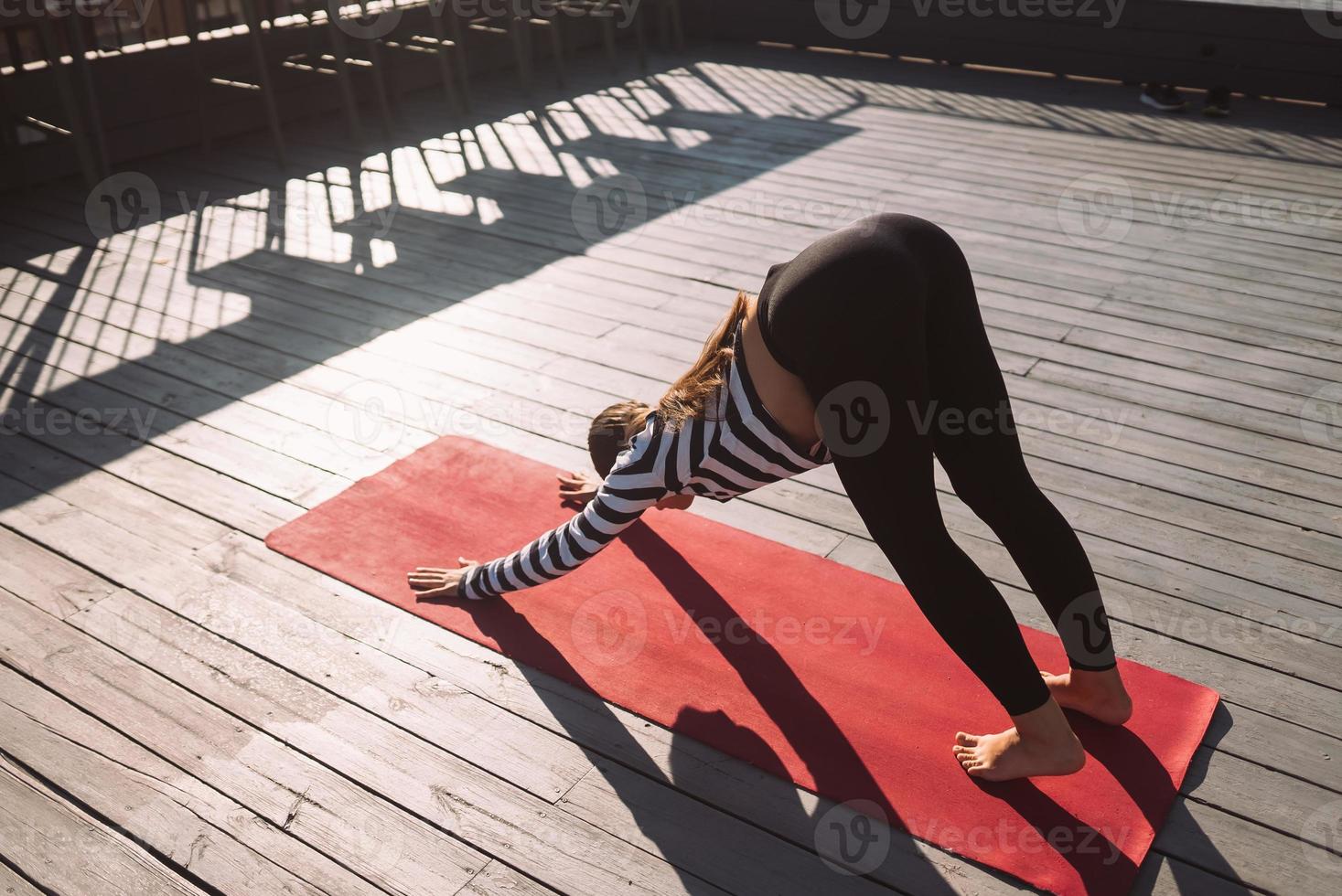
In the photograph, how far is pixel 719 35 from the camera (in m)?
7.83

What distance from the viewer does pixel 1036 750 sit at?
1831 mm

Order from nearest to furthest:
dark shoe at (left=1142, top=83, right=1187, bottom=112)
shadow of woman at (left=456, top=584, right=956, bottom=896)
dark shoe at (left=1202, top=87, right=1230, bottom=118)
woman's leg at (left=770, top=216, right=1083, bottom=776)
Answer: woman's leg at (left=770, top=216, right=1083, bottom=776) < shadow of woman at (left=456, top=584, right=956, bottom=896) < dark shoe at (left=1202, top=87, right=1230, bottom=118) < dark shoe at (left=1142, top=83, right=1187, bottom=112)

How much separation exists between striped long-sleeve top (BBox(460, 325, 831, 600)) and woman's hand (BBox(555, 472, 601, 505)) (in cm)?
66

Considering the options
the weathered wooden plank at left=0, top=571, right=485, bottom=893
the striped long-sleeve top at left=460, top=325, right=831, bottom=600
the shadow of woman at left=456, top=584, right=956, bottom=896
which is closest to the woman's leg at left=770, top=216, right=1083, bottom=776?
the striped long-sleeve top at left=460, top=325, right=831, bottom=600

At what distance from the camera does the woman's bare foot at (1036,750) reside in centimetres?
181

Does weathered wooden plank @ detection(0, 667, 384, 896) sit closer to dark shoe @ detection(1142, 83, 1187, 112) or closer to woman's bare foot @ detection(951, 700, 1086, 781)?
woman's bare foot @ detection(951, 700, 1086, 781)

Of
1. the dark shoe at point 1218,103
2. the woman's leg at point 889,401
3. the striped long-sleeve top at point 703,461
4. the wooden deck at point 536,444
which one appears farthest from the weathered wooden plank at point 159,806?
the dark shoe at point 1218,103

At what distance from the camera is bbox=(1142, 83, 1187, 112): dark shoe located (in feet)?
20.0

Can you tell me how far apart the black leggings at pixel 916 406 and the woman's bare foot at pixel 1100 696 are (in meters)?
0.26

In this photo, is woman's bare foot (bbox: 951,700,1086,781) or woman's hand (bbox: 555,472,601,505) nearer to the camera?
woman's bare foot (bbox: 951,700,1086,781)

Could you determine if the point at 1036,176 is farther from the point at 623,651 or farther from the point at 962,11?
Result: the point at 623,651

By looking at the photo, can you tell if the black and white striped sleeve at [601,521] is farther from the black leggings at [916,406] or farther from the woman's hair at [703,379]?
the black leggings at [916,406]

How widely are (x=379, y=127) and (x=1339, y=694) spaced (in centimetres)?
530

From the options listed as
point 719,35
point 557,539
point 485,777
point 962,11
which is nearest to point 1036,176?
point 962,11
